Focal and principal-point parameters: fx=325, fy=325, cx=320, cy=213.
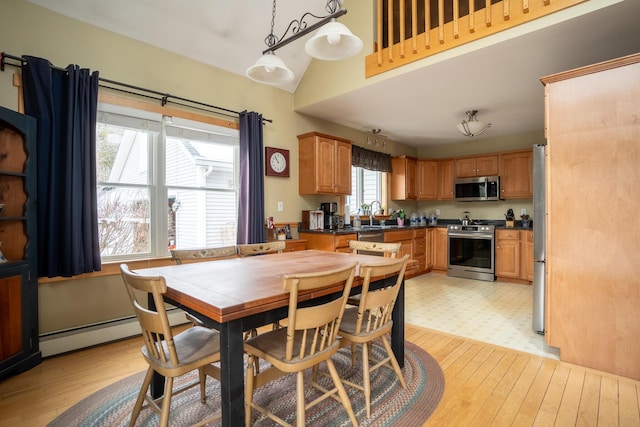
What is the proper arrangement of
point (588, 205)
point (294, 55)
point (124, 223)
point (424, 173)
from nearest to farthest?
1. point (588, 205)
2. point (124, 223)
3. point (294, 55)
4. point (424, 173)

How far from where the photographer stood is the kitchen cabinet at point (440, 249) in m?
5.72

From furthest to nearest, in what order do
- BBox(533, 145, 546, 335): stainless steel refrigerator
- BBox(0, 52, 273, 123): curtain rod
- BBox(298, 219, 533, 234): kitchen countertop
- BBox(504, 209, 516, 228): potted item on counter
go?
1. BBox(504, 209, 516, 228): potted item on counter
2. BBox(298, 219, 533, 234): kitchen countertop
3. BBox(533, 145, 546, 335): stainless steel refrigerator
4. BBox(0, 52, 273, 123): curtain rod

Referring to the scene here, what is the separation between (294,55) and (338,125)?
1364 mm

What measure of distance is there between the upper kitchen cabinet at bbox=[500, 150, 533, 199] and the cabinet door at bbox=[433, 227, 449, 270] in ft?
3.76

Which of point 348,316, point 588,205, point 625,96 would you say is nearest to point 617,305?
point 588,205

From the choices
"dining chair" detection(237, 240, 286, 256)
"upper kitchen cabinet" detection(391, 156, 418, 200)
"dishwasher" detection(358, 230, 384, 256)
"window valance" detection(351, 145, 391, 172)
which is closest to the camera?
"dining chair" detection(237, 240, 286, 256)

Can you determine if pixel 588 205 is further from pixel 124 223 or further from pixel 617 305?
pixel 124 223

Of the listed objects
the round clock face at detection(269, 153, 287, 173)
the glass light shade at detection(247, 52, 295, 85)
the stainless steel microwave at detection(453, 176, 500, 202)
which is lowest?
the stainless steel microwave at detection(453, 176, 500, 202)

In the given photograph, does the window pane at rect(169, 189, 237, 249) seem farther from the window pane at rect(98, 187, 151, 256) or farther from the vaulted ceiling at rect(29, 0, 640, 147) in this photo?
the vaulted ceiling at rect(29, 0, 640, 147)

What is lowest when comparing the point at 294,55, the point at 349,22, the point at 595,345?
the point at 595,345

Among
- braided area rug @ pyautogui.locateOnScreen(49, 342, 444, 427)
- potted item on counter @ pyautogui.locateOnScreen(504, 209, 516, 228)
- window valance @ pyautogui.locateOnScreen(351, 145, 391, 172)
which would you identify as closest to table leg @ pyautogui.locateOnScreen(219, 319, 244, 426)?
braided area rug @ pyautogui.locateOnScreen(49, 342, 444, 427)

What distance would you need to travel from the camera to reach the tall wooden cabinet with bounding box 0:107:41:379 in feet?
7.15

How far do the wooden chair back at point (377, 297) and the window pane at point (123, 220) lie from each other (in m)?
2.30

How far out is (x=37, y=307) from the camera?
94.7 inches
